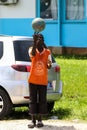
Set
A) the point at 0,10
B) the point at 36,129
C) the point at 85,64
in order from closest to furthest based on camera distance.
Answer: the point at 36,129 < the point at 85,64 < the point at 0,10

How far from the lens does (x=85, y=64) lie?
1859 centimetres

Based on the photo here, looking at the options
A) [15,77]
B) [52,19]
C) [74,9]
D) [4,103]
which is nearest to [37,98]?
[15,77]

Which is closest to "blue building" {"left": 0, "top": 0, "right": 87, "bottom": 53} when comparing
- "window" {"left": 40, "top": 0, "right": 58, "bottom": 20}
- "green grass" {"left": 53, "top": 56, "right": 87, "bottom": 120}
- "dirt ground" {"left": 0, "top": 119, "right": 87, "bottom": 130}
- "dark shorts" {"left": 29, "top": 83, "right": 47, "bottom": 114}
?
"window" {"left": 40, "top": 0, "right": 58, "bottom": 20}

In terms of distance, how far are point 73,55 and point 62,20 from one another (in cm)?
157

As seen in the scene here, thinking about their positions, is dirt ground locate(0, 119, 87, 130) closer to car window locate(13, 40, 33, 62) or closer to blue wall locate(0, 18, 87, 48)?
car window locate(13, 40, 33, 62)

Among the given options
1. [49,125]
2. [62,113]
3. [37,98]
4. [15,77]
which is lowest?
[62,113]

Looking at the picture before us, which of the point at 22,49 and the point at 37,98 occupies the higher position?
the point at 22,49

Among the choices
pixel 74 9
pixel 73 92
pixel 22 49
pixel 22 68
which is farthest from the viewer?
pixel 74 9

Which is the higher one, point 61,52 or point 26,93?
point 26,93

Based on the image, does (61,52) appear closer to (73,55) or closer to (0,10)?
(73,55)

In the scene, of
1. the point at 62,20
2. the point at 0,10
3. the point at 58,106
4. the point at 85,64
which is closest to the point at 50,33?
the point at 62,20

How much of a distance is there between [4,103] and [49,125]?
974 millimetres

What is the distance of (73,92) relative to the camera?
13.9m

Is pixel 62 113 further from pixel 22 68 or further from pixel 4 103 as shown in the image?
pixel 22 68
